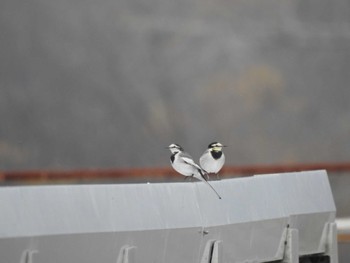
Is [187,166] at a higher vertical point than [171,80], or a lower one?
lower

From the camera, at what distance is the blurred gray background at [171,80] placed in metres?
20.2

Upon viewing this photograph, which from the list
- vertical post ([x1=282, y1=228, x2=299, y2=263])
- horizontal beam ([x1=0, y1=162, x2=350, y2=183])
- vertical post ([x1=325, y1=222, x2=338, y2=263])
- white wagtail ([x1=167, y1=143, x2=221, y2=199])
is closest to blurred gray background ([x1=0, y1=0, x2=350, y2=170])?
horizontal beam ([x1=0, y1=162, x2=350, y2=183])

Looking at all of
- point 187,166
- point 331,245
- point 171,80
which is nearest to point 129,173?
point 171,80

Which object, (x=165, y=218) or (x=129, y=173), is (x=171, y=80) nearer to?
(x=129, y=173)

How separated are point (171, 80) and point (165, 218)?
1311 cm

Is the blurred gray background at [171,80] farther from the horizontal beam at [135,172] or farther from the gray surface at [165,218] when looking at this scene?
the gray surface at [165,218]

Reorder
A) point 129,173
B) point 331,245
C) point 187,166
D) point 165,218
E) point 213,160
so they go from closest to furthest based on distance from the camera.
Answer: point 165,218, point 187,166, point 213,160, point 331,245, point 129,173

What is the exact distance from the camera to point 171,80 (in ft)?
69.6

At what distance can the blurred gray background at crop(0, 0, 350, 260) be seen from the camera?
66.4ft

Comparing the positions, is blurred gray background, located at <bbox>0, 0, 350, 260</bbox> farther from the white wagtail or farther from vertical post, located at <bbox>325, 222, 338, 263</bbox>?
the white wagtail

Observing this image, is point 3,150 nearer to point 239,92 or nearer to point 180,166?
point 239,92

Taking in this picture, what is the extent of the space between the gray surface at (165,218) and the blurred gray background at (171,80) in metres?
8.88

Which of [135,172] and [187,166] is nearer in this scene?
[187,166]

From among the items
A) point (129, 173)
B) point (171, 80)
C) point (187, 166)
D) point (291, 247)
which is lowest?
point (291, 247)
